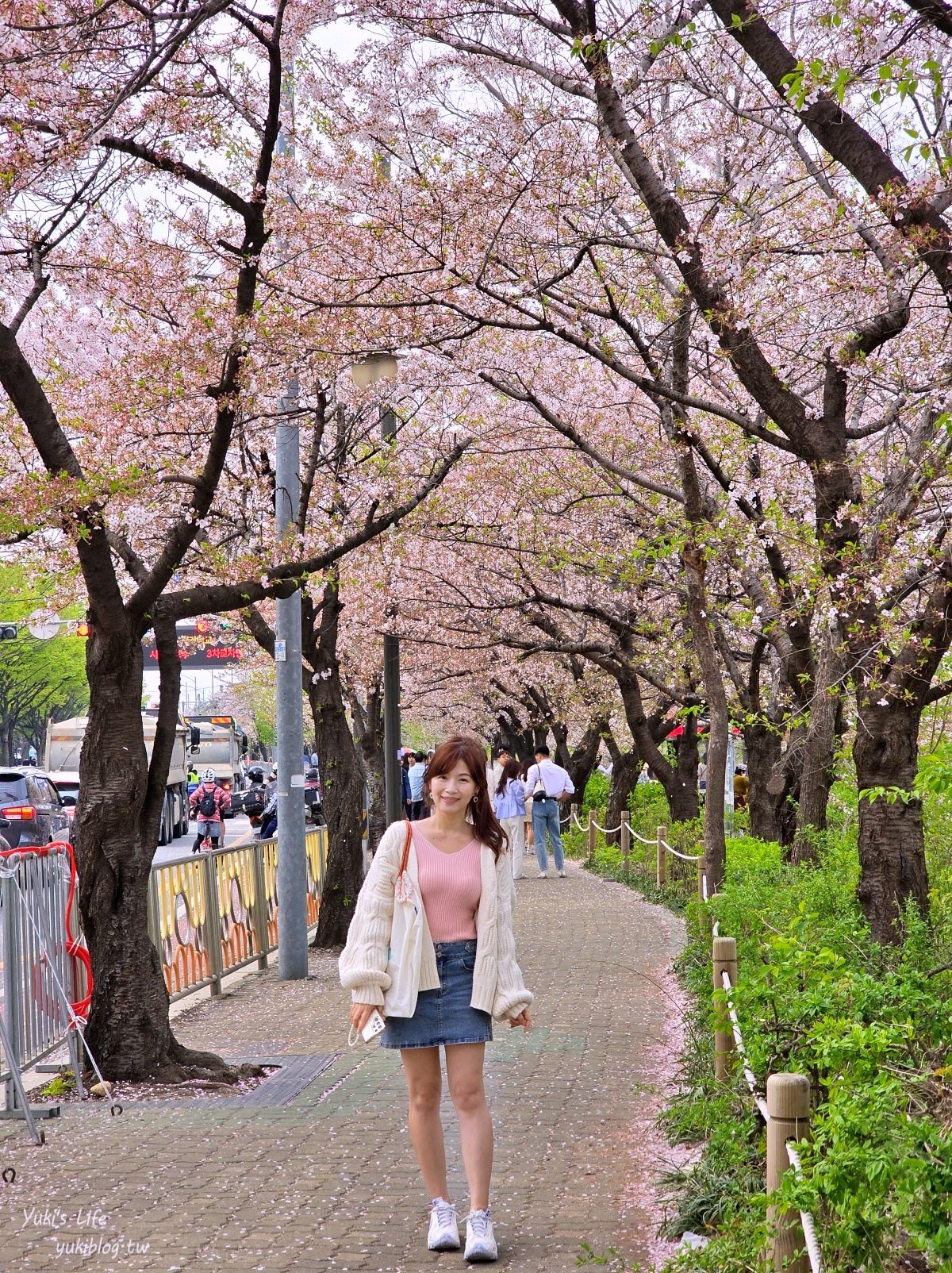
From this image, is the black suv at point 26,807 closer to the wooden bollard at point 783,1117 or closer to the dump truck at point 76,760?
the dump truck at point 76,760

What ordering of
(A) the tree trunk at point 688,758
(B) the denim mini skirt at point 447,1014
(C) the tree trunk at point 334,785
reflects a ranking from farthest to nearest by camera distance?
1. (A) the tree trunk at point 688,758
2. (C) the tree trunk at point 334,785
3. (B) the denim mini skirt at point 447,1014

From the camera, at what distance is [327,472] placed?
16.1 meters

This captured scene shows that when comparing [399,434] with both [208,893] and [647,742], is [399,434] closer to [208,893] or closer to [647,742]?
[647,742]

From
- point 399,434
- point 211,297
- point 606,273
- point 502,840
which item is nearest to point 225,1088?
point 502,840

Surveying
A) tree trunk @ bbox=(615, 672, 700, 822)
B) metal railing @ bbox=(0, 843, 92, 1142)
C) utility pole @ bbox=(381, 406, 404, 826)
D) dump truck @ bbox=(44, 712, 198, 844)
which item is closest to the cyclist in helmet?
dump truck @ bbox=(44, 712, 198, 844)

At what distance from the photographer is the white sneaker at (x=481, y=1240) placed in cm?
477

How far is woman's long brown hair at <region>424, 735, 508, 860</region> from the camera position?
512 centimetres

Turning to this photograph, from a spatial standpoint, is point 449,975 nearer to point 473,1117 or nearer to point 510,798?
point 473,1117

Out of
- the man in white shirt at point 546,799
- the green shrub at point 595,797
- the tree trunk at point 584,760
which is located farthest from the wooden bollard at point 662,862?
the green shrub at point 595,797

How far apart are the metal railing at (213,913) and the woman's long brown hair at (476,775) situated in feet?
17.9

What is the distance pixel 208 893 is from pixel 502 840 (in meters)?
6.97

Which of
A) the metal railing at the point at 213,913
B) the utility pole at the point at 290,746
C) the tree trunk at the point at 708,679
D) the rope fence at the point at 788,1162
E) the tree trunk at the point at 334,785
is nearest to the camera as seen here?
the rope fence at the point at 788,1162

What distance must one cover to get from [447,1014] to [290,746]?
7.87 meters

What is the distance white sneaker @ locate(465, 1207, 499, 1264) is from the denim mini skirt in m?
0.59
